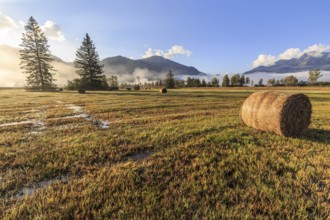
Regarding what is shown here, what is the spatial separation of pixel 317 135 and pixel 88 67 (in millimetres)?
56408

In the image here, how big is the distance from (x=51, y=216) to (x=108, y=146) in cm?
276

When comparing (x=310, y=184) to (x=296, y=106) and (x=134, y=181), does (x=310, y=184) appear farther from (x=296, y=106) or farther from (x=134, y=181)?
(x=296, y=106)

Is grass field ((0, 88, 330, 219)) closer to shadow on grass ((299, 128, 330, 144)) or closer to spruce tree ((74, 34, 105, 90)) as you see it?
shadow on grass ((299, 128, 330, 144))

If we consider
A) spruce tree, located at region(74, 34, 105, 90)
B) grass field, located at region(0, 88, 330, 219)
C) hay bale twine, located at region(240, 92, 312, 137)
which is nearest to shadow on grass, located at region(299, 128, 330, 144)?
grass field, located at region(0, 88, 330, 219)

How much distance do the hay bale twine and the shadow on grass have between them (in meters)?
0.28

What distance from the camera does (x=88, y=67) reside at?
167 ft

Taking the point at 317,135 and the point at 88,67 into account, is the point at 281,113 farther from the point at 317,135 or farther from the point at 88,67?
the point at 88,67

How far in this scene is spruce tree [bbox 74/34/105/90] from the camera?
166 feet

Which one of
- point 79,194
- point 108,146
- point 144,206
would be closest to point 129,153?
point 108,146

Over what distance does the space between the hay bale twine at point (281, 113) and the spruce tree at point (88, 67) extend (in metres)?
52.2

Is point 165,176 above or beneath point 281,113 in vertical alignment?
beneath

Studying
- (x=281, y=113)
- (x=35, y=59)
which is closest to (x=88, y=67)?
(x=35, y=59)

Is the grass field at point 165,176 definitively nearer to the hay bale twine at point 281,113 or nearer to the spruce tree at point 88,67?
the hay bale twine at point 281,113

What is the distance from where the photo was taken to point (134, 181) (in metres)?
3.32
